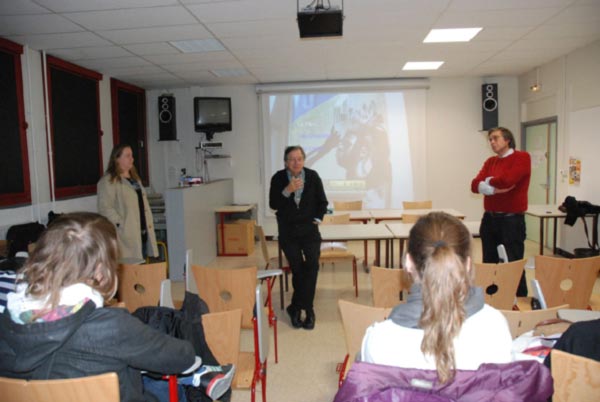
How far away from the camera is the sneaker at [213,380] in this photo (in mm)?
1539

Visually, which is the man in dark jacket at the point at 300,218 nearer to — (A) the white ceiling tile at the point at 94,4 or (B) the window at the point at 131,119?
(A) the white ceiling tile at the point at 94,4

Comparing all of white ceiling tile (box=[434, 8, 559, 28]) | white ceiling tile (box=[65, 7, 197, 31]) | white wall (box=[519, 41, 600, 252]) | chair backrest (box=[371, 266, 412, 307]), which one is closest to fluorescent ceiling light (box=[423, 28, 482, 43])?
white ceiling tile (box=[434, 8, 559, 28])

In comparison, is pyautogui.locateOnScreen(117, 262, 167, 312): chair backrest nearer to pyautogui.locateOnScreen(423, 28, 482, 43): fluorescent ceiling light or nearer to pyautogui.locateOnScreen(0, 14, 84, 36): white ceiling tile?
pyautogui.locateOnScreen(0, 14, 84, 36): white ceiling tile

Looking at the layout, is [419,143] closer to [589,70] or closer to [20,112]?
[589,70]

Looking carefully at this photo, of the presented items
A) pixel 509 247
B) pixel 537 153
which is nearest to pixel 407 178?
pixel 537 153

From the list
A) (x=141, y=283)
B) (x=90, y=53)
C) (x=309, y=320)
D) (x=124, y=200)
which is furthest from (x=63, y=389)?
(x=90, y=53)

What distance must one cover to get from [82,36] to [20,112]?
1.03 metres

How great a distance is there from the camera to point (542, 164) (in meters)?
6.73

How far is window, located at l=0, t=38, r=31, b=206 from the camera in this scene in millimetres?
4375

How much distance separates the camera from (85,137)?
579cm

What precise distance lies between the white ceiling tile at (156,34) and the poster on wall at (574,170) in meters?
4.64

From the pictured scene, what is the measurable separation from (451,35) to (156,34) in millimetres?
3044

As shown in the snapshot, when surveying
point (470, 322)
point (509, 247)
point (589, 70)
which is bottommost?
point (509, 247)

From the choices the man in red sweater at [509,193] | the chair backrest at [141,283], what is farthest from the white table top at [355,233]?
the chair backrest at [141,283]
